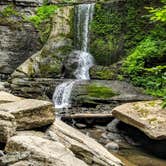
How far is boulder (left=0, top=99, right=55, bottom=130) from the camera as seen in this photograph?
19.3 ft

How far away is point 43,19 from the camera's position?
818 inches

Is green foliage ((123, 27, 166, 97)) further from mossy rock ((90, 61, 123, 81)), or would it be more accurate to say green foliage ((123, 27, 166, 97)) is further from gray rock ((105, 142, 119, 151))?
gray rock ((105, 142, 119, 151))

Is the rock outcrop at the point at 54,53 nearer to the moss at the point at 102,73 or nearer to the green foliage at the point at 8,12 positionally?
the moss at the point at 102,73

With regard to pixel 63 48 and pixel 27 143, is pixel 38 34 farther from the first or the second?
pixel 27 143

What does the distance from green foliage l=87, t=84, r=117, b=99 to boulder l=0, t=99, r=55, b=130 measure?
7158 millimetres

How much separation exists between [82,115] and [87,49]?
309 inches

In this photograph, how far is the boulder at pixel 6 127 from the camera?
5.02 meters

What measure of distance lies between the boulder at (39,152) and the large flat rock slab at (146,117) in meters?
4.40

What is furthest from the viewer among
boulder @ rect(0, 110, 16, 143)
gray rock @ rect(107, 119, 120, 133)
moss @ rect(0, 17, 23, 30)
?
moss @ rect(0, 17, 23, 30)

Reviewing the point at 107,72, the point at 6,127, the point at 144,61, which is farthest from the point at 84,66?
the point at 6,127

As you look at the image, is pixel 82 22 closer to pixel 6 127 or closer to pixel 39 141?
pixel 6 127

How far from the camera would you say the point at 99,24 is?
754 inches

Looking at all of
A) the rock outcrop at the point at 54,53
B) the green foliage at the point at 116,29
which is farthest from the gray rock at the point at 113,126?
the green foliage at the point at 116,29

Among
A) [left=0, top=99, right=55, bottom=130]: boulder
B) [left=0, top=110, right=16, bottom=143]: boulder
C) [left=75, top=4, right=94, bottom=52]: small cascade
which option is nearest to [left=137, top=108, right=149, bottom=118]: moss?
[left=0, top=99, right=55, bottom=130]: boulder
